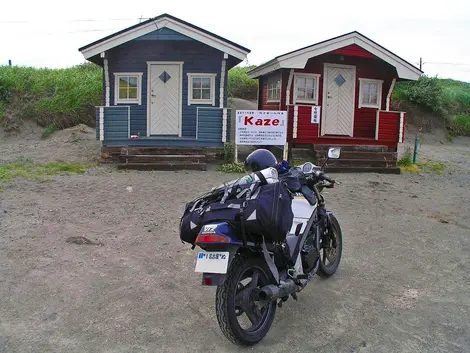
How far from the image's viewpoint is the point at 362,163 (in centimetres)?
1177

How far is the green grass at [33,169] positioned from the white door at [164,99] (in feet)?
6.94

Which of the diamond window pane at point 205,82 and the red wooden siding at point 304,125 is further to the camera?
the diamond window pane at point 205,82

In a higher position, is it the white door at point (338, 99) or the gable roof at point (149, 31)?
the gable roof at point (149, 31)

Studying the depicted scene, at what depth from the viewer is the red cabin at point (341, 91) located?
12.0 metres

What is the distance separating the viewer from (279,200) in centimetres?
308

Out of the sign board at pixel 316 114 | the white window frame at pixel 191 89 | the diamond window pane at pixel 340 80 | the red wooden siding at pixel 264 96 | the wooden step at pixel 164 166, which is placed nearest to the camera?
the wooden step at pixel 164 166

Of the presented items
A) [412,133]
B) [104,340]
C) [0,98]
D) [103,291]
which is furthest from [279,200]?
[412,133]

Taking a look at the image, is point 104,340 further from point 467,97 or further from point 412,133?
point 467,97

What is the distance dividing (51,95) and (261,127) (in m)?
9.41

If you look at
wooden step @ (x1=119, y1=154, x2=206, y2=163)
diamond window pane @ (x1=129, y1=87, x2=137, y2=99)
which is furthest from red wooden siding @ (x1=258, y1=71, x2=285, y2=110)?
diamond window pane @ (x1=129, y1=87, x2=137, y2=99)

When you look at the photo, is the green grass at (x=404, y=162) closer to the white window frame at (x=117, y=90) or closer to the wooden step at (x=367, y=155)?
the wooden step at (x=367, y=155)

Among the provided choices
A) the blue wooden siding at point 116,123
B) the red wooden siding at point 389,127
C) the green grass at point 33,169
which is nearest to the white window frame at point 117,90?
the blue wooden siding at point 116,123

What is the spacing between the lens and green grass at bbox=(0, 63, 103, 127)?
1605 centimetres

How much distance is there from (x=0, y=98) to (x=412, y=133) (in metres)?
16.4
